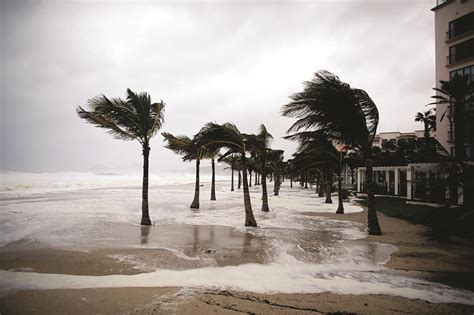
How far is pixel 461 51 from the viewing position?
78.0 feet

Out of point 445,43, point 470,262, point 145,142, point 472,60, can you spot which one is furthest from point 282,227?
point 445,43

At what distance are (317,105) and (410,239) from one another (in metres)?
5.41

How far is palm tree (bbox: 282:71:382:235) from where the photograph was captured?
888cm

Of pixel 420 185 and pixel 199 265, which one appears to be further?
pixel 420 185

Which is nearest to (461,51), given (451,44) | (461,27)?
(451,44)

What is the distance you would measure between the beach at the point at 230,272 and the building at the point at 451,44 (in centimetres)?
2093

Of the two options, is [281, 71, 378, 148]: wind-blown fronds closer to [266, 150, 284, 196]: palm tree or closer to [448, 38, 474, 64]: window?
[266, 150, 284, 196]: palm tree

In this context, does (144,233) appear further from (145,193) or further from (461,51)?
(461,51)

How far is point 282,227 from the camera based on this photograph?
11.0m

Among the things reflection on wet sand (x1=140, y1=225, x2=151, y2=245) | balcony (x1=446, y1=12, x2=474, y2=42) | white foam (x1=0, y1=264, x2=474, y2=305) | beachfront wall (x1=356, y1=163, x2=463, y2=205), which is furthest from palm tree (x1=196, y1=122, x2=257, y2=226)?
balcony (x1=446, y1=12, x2=474, y2=42)

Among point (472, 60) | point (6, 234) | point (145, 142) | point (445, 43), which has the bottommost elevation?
point (6, 234)

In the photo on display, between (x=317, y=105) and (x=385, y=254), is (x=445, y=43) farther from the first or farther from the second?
(x=385, y=254)

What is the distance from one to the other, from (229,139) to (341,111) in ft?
15.2

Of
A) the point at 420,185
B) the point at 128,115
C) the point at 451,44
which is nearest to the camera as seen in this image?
the point at 128,115
